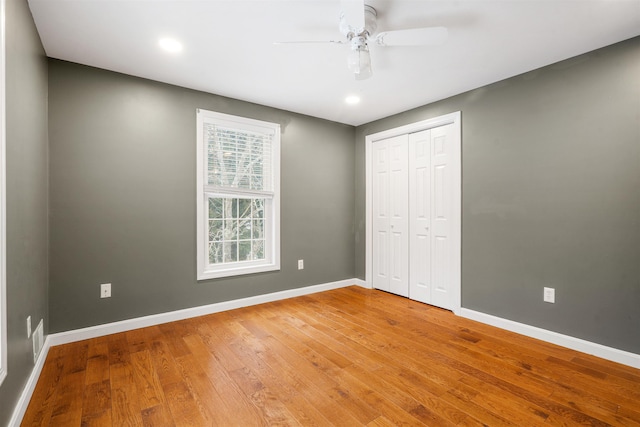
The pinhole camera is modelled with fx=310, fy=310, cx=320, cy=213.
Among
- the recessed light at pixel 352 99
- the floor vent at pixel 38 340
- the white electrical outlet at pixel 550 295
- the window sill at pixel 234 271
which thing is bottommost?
the floor vent at pixel 38 340

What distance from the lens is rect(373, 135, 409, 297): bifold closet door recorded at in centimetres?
397

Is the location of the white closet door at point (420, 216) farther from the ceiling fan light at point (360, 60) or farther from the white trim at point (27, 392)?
the white trim at point (27, 392)

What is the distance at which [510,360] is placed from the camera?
92.3 inches

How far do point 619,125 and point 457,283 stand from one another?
1917 millimetres

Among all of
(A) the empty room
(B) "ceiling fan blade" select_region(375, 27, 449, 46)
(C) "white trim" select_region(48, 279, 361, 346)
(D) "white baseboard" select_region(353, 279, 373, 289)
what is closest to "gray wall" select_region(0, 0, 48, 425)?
(A) the empty room

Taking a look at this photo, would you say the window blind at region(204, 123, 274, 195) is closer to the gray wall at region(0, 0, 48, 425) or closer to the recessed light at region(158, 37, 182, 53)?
the recessed light at region(158, 37, 182, 53)

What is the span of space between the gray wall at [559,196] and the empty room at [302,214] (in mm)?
17

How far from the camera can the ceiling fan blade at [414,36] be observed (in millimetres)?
1892

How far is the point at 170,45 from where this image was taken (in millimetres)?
2400

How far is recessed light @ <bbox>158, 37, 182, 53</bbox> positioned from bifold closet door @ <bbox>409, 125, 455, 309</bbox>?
2.71 metres

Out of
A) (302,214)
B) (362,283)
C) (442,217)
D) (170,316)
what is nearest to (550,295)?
(442,217)

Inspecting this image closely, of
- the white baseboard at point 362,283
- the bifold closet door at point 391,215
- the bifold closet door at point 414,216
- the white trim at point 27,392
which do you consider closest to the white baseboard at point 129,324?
the white trim at point 27,392

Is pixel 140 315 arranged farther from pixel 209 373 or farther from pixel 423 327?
pixel 423 327

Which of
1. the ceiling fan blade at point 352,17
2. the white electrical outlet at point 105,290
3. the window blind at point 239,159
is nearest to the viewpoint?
the ceiling fan blade at point 352,17
